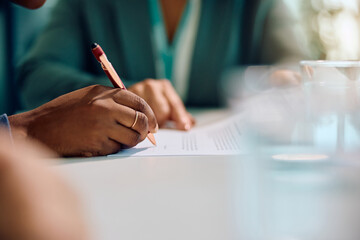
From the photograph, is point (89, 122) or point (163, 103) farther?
point (163, 103)

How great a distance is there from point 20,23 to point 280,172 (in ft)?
2.86

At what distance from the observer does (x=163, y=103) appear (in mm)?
569

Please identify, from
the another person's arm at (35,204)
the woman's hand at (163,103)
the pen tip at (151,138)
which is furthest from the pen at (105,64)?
the another person's arm at (35,204)

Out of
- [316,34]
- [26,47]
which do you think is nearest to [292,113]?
[26,47]

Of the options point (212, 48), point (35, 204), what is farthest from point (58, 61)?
point (35, 204)

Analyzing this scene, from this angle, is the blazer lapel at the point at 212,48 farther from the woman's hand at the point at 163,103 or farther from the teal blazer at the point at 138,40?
the woman's hand at the point at 163,103

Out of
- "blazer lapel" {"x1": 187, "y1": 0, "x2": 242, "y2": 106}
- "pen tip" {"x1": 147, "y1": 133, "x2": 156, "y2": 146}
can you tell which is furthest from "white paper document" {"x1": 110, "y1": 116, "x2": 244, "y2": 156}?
"blazer lapel" {"x1": 187, "y1": 0, "x2": 242, "y2": 106}

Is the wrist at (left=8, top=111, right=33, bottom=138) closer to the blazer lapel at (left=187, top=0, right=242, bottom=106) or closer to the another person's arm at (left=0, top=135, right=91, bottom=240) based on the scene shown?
the another person's arm at (left=0, top=135, right=91, bottom=240)

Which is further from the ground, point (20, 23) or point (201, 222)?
point (20, 23)

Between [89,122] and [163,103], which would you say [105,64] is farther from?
[163,103]

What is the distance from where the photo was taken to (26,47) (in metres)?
0.96

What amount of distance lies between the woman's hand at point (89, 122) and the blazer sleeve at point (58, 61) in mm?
227

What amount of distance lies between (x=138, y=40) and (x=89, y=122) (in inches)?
20.1

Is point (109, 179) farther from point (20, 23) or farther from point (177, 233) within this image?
point (20, 23)
